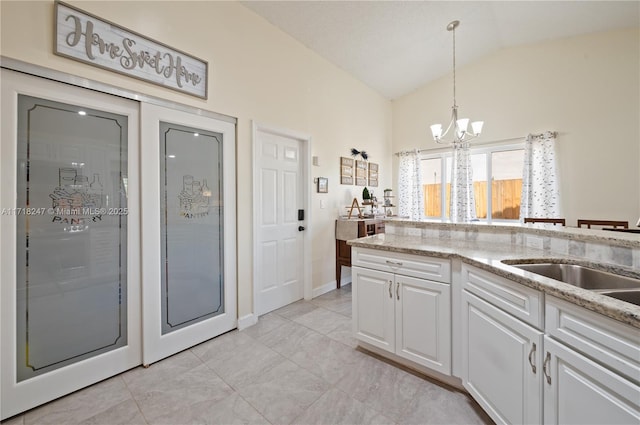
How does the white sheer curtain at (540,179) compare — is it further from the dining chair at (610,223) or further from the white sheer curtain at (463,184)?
the white sheer curtain at (463,184)

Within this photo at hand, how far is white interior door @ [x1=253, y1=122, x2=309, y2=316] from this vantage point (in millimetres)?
3006

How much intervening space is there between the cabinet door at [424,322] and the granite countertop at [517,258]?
0.24 m

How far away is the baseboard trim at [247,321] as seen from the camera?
2716 mm

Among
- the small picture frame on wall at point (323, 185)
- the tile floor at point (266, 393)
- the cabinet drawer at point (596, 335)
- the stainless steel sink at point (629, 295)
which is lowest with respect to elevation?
the tile floor at point (266, 393)

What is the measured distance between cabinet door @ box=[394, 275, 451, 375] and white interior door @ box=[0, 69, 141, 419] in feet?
6.51

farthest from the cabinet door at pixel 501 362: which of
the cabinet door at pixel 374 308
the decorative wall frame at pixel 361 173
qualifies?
the decorative wall frame at pixel 361 173

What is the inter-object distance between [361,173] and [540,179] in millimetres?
2624

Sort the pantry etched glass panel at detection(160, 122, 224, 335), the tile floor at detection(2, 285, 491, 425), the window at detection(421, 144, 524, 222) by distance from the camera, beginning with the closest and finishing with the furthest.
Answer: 1. the tile floor at detection(2, 285, 491, 425)
2. the pantry etched glass panel at detection(160, 122, 224, 335)
3. the window at detection(421, 144, 524, 222)

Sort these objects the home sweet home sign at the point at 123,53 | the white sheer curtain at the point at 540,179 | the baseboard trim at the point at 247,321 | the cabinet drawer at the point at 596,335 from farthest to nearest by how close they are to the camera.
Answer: the white sheer curtain at the point at 540,179 < the baseboard trim at the point at 247,321 < the home sweet home sign at the point at 123,53 < the cabinet drawer at the point at 596,335

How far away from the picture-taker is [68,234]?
5.90ft

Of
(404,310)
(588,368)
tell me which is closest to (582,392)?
(588,368)

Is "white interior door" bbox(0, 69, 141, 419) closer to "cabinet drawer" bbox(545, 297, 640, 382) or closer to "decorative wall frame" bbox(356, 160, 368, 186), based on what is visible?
"cabinet drawer" bbox(545, 297, 640, 382)

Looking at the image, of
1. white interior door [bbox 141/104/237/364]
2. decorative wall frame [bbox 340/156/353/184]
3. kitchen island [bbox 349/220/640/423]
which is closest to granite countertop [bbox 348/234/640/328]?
kitchen island [bbox 349/220/640/423]

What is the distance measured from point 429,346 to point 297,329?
4.30 ft
